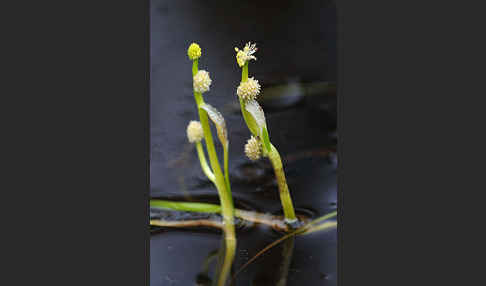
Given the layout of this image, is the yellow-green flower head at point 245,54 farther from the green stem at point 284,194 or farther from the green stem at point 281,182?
the green stem at point 284,194

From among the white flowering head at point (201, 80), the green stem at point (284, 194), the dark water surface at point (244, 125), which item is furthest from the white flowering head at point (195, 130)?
the green stem at point (284, 194)

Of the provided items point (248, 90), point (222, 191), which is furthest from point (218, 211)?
point (248, 90)

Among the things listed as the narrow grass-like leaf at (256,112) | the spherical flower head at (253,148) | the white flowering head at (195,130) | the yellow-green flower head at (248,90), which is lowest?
the spherical flower head at (253,148)

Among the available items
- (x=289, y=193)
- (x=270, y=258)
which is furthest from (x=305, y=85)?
(x=270, y=258)

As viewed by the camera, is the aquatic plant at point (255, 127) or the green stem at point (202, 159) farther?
the green stem at point (202, 159)

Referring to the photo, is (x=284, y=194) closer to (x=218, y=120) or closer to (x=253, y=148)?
(x=253, y=148)

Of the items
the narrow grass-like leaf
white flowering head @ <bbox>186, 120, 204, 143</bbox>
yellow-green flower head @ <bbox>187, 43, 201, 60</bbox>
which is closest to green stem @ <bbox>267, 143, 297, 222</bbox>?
the narrow grass-like leaf
